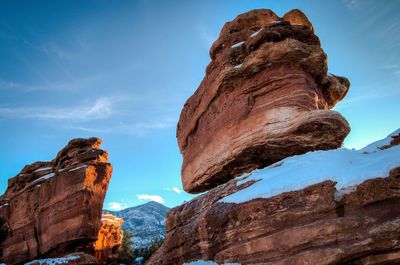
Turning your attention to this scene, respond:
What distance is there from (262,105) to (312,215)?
31.4 ft

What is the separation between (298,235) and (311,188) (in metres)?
1.65

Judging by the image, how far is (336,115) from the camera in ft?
48.7

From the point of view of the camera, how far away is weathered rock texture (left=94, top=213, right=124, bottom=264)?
44.2 m

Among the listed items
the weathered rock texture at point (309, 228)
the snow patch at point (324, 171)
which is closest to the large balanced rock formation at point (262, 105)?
the snow patch at point (324, 171)

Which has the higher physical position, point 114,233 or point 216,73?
point 216,73

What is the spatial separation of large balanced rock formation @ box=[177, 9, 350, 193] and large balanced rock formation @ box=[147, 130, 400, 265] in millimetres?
3339

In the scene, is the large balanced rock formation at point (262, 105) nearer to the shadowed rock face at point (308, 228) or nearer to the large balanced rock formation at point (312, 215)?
the large balanced rock formation at point (312, 215)

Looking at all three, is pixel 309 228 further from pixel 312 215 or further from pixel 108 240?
pixel 108 240

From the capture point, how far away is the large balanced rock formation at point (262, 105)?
1580 cm

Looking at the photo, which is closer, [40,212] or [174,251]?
[174,251]

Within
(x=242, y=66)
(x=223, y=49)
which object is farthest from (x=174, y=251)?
(x=223, y=49)

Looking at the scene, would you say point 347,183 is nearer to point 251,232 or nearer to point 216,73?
point 251,232

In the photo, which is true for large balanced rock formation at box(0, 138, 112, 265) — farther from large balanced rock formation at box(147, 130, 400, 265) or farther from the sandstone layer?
large balanced rock formation at box(147, 130, 400, 265)

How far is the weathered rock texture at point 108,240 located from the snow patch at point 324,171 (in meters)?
38.1
